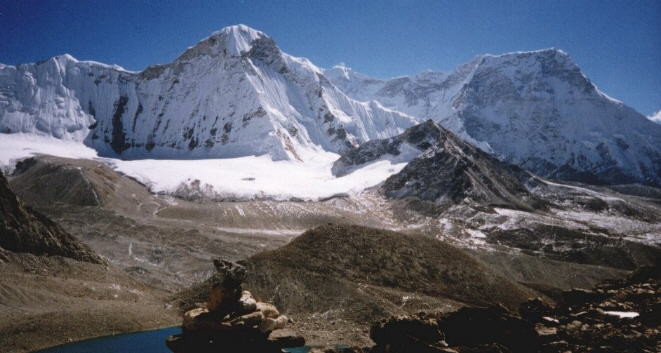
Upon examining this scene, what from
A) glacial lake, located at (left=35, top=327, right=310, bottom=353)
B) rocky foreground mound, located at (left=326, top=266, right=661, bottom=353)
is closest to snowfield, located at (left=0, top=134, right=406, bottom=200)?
glacial lake, located at (left=35, top=327, right=310, bottom=353)

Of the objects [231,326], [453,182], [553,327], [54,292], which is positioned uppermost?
[453,182]

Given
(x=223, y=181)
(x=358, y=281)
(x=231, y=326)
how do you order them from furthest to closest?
(x=223, y=181) → (x=358, y=281) → (x=231, y=326)

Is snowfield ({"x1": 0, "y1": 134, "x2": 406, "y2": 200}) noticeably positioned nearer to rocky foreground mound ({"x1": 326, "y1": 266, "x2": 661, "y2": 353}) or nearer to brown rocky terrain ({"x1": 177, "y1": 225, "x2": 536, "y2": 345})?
brown rocky terrain ({"x1": 177, "y1": 225, "x2": 536, "y2": 345})

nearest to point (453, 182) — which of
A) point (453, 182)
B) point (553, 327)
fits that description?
point (453, 182)

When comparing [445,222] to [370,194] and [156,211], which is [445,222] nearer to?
[370,194]

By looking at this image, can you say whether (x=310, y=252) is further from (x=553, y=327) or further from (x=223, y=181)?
(x=223, y=181)

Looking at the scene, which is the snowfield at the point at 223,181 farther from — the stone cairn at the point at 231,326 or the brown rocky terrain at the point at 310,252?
the stone cairn at the point at 231,326

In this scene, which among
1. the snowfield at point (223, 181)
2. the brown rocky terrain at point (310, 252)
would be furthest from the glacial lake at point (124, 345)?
the snowfield at point (223, 181)
